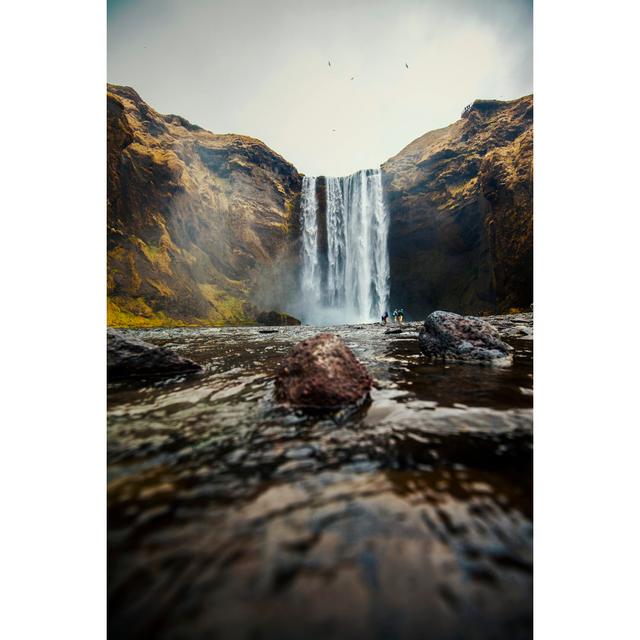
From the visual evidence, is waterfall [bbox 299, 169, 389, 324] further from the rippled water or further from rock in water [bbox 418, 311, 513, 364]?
the rippled water

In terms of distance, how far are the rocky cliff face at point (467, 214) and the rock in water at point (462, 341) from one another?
2921 centimetres

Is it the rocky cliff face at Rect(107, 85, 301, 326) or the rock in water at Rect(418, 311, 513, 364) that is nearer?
the rock in water at Rect(418, 311, 513, 364)

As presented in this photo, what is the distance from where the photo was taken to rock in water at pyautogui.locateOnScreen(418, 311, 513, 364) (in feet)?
19.2

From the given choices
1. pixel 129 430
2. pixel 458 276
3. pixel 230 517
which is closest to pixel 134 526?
pixel 230 517

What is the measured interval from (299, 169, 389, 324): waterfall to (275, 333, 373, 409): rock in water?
129 ft

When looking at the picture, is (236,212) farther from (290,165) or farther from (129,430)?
(129,430)

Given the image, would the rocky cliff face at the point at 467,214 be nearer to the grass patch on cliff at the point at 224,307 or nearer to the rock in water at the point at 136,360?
the grass patch on cliff at the point at 224,307

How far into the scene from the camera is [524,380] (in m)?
3.94

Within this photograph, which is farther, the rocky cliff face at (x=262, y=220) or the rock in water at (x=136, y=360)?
the rocky cliff face at (x=262, y=220)

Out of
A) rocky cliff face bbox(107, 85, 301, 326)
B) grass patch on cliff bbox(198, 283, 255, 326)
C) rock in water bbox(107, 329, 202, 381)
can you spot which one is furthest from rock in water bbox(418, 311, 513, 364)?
grass patch on cliff bbox(198, 283, 255, 326)

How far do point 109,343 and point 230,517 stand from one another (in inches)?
174

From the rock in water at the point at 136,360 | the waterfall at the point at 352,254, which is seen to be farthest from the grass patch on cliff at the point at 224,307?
the rock in water at the point at 136,360

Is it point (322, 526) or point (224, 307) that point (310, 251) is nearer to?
point (224, 307)

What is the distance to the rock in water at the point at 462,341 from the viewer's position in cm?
585
